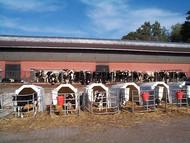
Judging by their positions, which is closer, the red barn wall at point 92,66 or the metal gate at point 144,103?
the metal gate at point 144,103

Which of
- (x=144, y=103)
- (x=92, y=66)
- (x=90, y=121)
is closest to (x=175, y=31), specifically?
(x=92, y=66)

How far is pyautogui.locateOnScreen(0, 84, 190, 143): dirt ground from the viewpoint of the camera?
683 cm

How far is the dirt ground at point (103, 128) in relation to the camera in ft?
22.4

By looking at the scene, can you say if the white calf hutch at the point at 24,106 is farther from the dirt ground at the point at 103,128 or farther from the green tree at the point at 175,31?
the green tree at the point at 175,31

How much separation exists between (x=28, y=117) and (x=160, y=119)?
6.18m

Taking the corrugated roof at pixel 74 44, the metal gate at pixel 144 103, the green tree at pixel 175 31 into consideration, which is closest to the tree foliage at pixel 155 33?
the green tree at pixel 175 31

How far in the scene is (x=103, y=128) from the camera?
26.5ft

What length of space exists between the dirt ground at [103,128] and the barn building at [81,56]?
15256 millimetres

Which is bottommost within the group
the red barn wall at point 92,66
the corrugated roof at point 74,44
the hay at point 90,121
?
the hay at point 90,121

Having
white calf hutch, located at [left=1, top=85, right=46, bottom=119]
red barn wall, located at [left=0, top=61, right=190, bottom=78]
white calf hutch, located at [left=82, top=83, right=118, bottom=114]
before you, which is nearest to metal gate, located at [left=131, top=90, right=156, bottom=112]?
white calf hutch, located at [left=82, top=83, right=118, bottom=114]

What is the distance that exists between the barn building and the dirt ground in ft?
50.1

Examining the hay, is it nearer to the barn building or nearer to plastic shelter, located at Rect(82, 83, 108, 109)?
plastic shelter, located at Rect(82, 83, 108, 109)

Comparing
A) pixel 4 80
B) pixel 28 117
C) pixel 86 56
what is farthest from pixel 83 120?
pixel 86 56

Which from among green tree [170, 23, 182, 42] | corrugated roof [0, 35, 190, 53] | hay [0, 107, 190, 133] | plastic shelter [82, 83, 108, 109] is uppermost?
green tree [170, 23, 182, 42]
